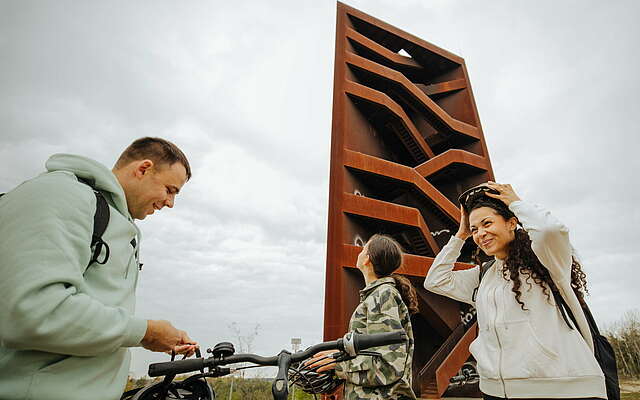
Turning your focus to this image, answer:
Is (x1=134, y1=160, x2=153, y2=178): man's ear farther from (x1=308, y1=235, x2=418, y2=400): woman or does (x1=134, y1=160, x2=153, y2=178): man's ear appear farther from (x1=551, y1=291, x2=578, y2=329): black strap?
(x1=551, y1=291, x2=578, y2=329): black strap

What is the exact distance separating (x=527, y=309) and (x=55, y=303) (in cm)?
250

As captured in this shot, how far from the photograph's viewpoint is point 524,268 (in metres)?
2.43

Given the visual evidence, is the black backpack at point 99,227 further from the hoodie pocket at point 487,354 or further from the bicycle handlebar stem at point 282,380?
the hoodie pocket at point 487,354

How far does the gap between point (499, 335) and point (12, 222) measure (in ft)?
8.63

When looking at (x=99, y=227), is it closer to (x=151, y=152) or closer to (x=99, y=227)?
(x=99, y=227)

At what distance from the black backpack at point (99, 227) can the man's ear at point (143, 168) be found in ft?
1.39

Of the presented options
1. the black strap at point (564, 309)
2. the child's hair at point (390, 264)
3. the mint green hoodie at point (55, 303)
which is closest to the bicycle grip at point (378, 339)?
the mint green hoodie at point (55, 303)

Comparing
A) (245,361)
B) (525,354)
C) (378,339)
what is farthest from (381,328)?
(245,361)

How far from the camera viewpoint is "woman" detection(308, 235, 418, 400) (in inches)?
94.7

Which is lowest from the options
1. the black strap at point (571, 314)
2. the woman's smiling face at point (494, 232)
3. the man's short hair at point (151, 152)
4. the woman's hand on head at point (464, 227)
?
the black strap at point (571, 314)

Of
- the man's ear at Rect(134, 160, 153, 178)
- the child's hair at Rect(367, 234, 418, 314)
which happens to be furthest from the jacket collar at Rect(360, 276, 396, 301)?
the man's ear at Rect(134, 160, 153, 178)

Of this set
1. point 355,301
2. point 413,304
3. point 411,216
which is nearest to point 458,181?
point 411,216

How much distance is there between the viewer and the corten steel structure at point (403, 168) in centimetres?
1018

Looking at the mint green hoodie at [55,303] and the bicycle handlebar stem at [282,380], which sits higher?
the mint green hoodie at [55,303]
